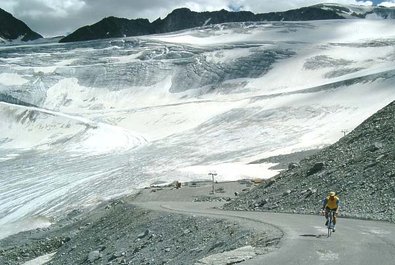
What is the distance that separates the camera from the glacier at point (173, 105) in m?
60.5

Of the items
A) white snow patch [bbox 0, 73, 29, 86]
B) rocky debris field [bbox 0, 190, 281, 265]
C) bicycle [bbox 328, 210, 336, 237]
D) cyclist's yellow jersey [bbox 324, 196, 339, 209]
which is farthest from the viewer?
white snow patch [bbox 0, 73, 29, 86]

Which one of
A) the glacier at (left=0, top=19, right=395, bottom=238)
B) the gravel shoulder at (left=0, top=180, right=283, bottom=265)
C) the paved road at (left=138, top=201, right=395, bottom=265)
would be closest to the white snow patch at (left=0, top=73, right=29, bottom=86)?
the glacier at (left=0, top=19, right=395, bottom=238)

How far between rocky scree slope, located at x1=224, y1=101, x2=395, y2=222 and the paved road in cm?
200

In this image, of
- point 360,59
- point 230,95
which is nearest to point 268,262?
point 230,95

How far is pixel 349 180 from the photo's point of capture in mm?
20469

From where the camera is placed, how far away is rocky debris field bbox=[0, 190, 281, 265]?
14.8 m

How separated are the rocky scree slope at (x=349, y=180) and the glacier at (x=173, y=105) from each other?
855 inches

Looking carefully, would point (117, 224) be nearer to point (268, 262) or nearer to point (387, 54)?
point (268, 262)

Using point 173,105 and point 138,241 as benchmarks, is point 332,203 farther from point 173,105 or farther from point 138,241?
point 173,105

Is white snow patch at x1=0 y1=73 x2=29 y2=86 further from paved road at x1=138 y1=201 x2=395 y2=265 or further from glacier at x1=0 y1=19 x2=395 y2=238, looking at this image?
paved road at x1=138 y1=201 x2=395 y2=265


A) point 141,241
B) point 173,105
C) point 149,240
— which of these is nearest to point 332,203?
point 149,240

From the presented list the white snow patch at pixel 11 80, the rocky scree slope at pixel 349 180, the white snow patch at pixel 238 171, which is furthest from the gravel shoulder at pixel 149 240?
the white snow patch at pixel 11 80

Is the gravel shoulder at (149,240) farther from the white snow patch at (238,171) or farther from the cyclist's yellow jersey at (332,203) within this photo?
the white snow patch at (238,171)

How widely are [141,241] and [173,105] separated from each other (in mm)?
87293
